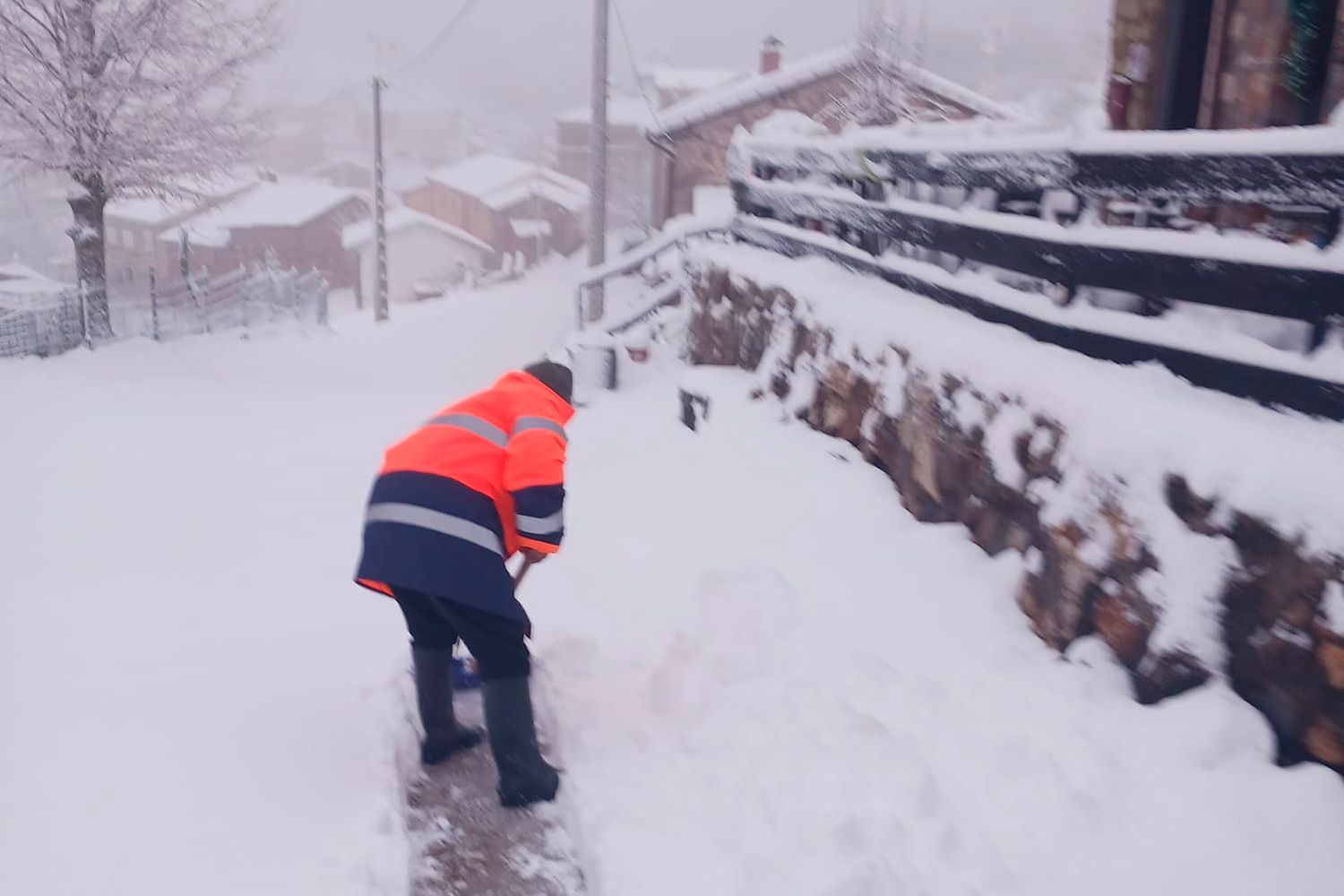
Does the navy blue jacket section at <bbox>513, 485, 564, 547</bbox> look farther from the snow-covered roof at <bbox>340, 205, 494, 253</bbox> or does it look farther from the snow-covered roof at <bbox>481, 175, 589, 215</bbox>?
the snow-covered roof at <bbox>340, 205, 494, 253</bbox>

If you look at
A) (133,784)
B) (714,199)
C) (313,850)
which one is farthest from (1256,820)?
(714,199)

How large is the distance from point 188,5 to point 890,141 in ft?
46.5

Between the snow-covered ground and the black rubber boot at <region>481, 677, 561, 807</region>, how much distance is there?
14 centimetres

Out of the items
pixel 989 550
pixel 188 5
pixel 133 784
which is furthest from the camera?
pixel 188 5

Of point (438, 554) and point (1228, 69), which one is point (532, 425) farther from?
point (1228, 69)

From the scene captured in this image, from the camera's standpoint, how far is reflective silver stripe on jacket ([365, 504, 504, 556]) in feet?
11.9

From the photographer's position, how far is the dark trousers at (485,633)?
12.1 ft

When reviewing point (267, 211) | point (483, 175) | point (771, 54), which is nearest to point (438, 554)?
point (771, 54)

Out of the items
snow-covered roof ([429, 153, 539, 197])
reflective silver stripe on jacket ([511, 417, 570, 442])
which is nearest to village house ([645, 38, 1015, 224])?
reflective silver stripe on jacket ([511, 417, 570, 442])

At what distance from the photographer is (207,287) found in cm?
1914

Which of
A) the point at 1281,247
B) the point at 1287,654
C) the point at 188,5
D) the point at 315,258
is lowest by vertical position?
the point at 315,258

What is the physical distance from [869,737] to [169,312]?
1923 centimetres

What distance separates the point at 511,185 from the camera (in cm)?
4762

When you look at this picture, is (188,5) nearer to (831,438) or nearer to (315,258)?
(831,438)
